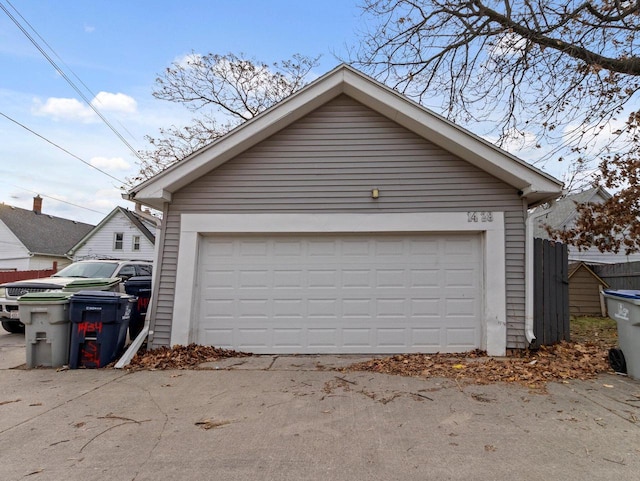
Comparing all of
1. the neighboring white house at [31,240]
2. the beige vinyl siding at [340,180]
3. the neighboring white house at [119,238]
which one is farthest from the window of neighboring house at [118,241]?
the beige vinyl siding at [340,180]

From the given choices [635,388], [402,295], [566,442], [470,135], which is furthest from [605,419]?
[470,135]

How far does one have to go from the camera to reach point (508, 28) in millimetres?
9562

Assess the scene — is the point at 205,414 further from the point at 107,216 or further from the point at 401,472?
the point at 107,216

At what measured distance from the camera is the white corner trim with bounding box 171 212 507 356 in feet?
22.4

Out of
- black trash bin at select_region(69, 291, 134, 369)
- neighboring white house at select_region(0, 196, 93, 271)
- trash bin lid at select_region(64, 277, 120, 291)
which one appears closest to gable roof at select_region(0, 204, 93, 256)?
neighboring white house at select_region(0, 196, 93, 271)

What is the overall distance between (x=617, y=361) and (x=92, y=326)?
25.6 ft

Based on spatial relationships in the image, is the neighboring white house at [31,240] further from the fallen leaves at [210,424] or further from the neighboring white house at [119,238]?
the fallen leaves at [210,424]

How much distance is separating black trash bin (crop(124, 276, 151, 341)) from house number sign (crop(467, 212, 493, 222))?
6189 mm

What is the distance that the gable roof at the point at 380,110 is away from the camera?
21.7 ft

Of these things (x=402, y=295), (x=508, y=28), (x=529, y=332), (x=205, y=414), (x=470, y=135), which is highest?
(x=508, y=28)

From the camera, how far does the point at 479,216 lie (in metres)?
6.98

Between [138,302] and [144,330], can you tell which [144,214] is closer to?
[138,302]

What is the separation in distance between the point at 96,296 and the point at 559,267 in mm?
7968

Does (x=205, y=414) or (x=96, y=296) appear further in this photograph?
(x=96, y=296)
